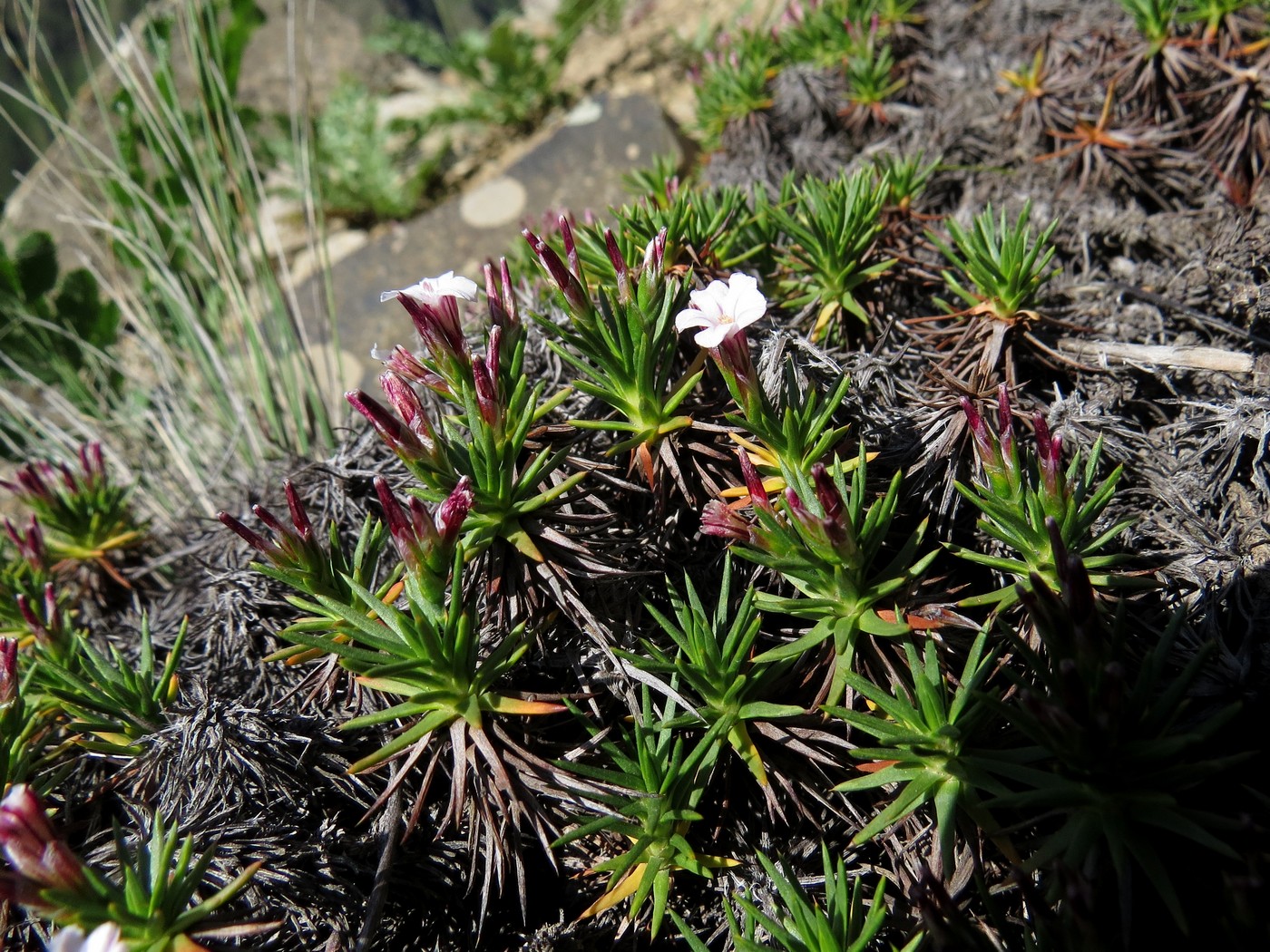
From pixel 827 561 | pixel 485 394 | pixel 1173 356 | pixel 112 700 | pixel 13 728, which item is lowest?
pixel 1173 356

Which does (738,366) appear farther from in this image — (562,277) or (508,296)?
(508,296)

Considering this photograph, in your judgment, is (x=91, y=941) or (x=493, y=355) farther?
(x=493, y=355)

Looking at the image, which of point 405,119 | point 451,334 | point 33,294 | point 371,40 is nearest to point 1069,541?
point 451,334

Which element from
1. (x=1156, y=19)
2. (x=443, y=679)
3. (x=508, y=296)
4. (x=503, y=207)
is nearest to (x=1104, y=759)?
(x=443, y=679)

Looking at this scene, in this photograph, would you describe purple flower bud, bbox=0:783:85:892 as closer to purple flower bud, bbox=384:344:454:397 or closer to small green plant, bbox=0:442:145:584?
purple flower bud, bbox=384:344:454:397

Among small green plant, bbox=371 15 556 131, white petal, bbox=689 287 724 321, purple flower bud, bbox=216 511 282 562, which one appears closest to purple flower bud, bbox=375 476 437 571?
purple flower bud, bbox=216 511 282 562

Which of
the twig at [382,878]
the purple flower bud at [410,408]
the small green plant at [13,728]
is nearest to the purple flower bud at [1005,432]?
the purple flower bud at [410,408]

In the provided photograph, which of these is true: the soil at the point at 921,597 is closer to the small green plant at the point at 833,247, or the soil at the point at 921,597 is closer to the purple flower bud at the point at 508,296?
the small green plant at the point at 833,247
